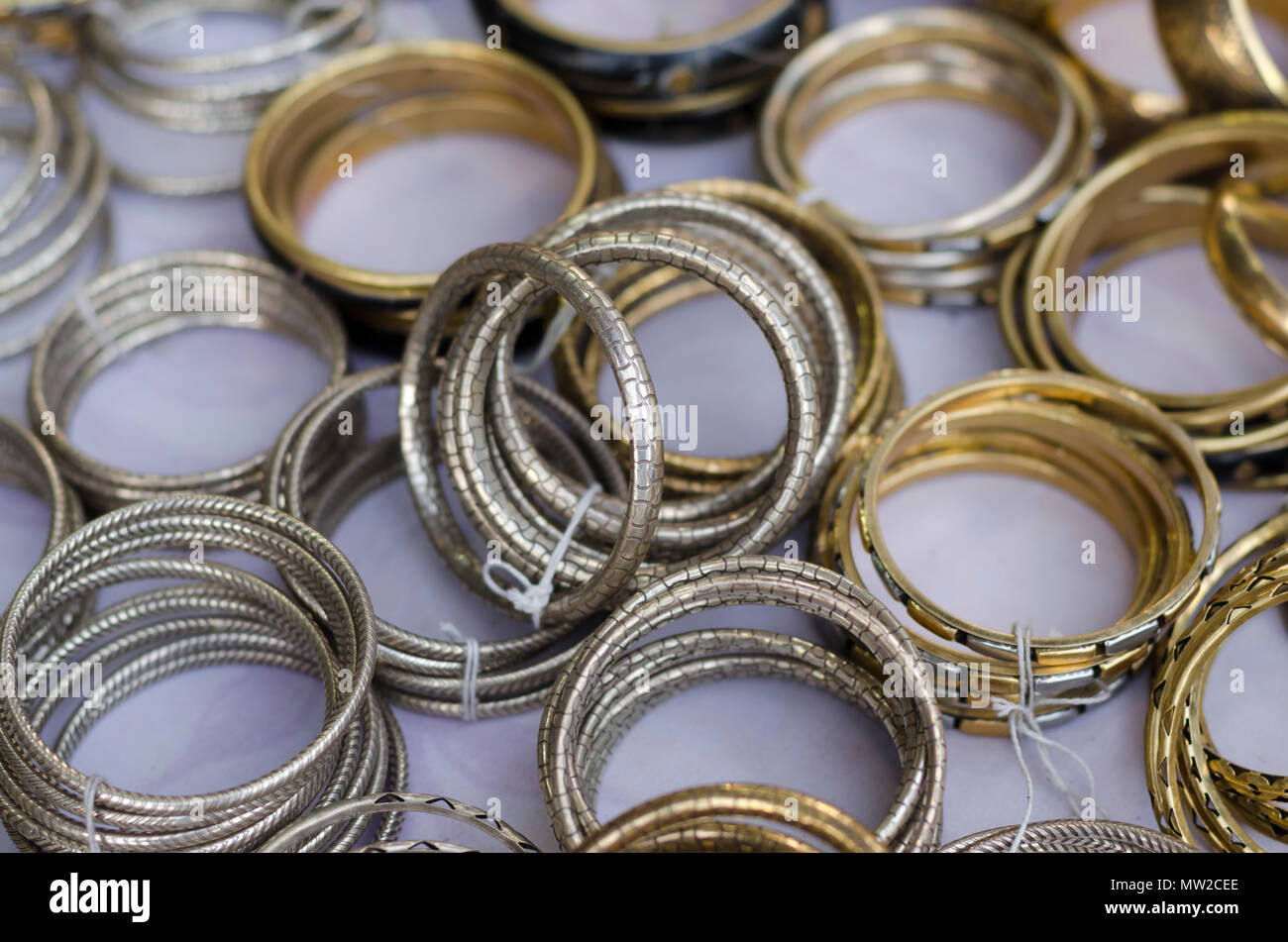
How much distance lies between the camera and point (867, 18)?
2969mm

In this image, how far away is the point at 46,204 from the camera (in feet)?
9.97

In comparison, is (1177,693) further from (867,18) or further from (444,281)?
(867,18)

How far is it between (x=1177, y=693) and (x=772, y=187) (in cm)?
137

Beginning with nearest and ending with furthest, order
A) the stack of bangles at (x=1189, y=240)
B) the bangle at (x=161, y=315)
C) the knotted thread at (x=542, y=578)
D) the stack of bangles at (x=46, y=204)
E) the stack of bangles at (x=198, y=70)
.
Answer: the knotted thread at (x=542, y=578)
the stack of bangles at (x=1189, y=240)
the bangle at (x=161, y=315)
the stack of bangles at (x=46, y=204)
the stack of bangles at (x=198, y=70)

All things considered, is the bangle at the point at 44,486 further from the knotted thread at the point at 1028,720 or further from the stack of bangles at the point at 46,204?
the knotted thread at the point at 1028,720

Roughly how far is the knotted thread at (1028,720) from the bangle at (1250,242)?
3.02ft

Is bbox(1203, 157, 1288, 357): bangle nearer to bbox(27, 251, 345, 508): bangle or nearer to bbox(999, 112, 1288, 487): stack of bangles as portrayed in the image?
bbox(999, 112, 1288, 487): stack of bangles

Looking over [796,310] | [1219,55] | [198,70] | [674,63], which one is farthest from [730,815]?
[198,70]

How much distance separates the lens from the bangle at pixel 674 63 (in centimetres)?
280

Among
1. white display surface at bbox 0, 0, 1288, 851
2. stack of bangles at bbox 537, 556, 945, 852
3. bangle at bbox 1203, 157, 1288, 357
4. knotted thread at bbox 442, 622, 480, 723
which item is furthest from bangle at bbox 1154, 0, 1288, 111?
knotted thread at bbox 442, 622, 480, 723

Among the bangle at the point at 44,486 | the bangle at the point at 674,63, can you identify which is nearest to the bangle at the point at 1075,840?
the bangle at the point at 44,486

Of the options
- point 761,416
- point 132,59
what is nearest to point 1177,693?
point 761,416

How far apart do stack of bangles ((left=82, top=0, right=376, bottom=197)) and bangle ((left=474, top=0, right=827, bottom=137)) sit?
1.47 feet

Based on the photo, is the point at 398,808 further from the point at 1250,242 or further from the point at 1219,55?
the point at 1219,55
